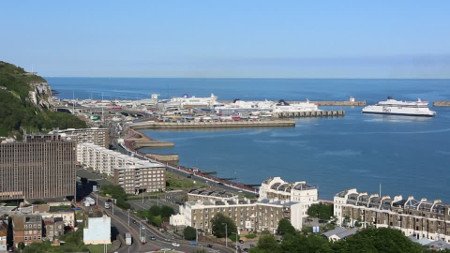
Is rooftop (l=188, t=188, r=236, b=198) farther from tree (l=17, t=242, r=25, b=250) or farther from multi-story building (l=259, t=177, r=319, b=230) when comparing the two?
tree (l=17, t=242, r=25, b=250)

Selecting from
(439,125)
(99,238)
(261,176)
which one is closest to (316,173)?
(261,176)

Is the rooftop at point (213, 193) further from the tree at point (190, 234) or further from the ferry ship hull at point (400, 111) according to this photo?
the ferry ship hull at point (400, 111)

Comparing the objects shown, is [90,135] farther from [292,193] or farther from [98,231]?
[98,231]

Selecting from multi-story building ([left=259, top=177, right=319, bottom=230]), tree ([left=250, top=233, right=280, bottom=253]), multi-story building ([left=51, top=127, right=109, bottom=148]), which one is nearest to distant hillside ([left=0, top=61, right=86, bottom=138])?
multi-story building ([left=51, top=127, right=109, bottom=148])

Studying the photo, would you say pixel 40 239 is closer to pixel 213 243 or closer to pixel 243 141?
pixel 213 243

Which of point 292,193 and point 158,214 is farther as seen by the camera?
point 292,193

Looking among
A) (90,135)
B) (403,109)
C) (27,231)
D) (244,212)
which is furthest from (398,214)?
(403,109)

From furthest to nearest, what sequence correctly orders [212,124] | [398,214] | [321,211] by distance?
[212,124] < [321,211] < [398,214]
